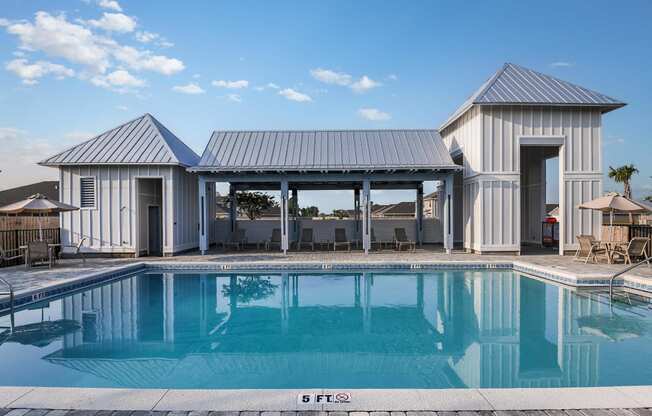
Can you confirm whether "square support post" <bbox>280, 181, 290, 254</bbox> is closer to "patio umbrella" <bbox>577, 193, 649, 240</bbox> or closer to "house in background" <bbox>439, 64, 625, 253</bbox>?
"house in background" <bbox>439, 64, 625, 253</bbox>

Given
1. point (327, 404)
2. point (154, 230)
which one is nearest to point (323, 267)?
point (154, 230)

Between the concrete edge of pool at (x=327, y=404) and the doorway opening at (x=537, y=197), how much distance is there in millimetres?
14098

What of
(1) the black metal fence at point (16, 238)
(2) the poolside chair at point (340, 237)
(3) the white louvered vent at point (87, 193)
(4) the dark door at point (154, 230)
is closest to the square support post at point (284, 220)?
(2) the poolside chair at point (340, 237)

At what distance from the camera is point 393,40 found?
16.0 meters

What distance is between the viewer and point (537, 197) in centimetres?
1702

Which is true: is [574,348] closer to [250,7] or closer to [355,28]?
[250,7]

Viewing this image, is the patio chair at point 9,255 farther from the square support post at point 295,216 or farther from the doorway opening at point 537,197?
the doorway opening at point 537,197

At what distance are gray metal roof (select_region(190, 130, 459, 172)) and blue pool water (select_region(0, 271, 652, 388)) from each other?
5.26 meters

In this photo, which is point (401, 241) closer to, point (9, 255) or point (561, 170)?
point (561, 170)

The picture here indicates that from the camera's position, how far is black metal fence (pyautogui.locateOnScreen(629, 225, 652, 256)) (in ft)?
37.3

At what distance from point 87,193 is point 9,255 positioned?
3.05 m

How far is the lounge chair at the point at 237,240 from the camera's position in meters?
16.8

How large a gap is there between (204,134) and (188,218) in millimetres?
3787

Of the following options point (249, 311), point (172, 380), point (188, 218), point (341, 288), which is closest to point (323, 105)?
point (188, 218)
